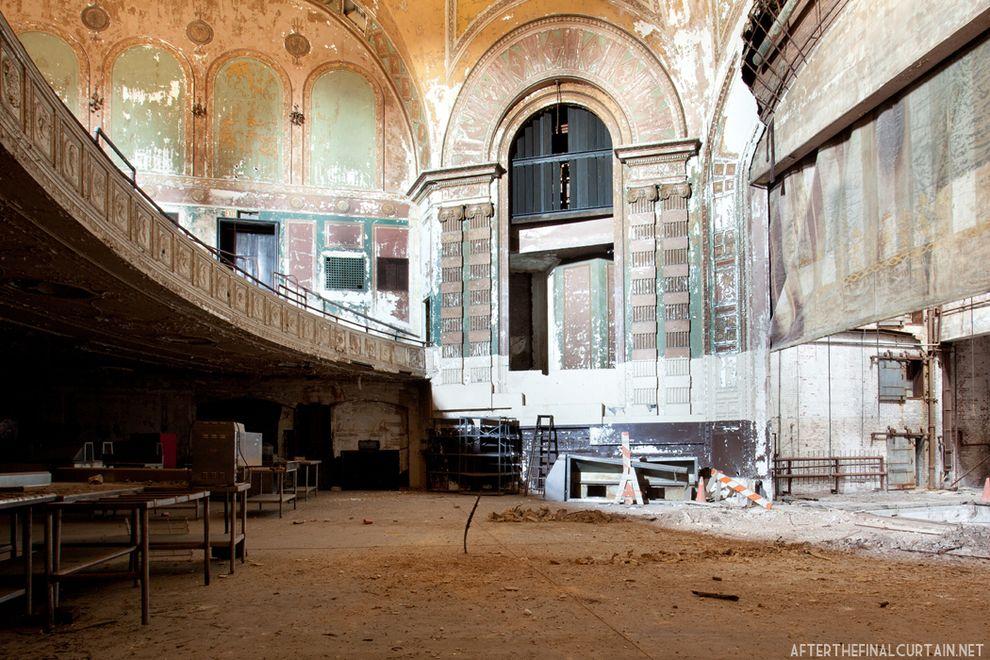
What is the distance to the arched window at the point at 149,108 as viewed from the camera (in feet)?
62.9

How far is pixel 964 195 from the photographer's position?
8305 mm

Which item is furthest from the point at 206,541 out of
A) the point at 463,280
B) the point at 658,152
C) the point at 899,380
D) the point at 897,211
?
the point at 899,380

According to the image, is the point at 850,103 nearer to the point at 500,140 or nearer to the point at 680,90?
the point at 680,90

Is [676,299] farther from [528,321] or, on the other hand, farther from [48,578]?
[48,578]

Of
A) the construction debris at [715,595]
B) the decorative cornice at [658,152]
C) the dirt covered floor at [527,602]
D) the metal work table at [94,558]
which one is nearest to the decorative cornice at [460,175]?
the decorative cornice at [658,152]

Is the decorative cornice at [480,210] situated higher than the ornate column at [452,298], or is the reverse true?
the decorative cornice at [480,210]

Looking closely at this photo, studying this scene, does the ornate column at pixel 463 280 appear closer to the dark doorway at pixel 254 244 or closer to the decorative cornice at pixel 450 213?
the decorative cornice at pixel 450 213

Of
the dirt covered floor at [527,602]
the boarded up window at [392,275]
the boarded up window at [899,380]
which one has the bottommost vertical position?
the dirt covered floor at [527,602]

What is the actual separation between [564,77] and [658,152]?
11.0 feet

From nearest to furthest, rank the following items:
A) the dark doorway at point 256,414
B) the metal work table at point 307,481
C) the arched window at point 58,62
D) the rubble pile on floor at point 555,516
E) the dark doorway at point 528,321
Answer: the rubble pile on floor at point 555,516 → the metal work table at point 307,481 → the arched window at point 58,62 → the dark doorway at point 256,414 → the dark doorway at point 528,321

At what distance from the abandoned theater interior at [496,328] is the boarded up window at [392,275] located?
0.10 metres

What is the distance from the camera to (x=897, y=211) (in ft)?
31.5

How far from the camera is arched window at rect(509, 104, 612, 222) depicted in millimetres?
19297

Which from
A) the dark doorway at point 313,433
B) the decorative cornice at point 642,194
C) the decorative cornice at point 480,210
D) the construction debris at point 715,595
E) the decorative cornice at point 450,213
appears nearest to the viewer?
the construction debris at point 715,595
